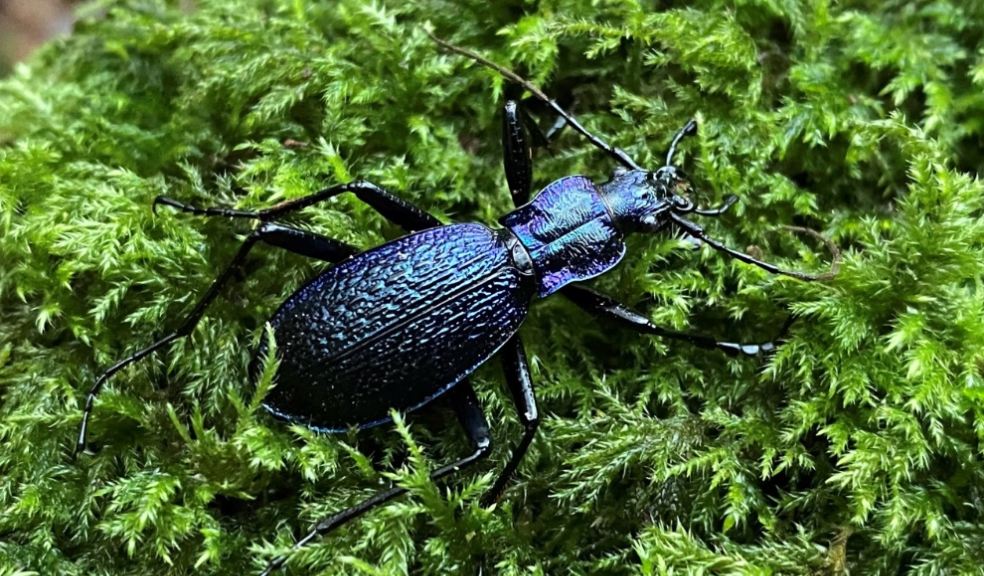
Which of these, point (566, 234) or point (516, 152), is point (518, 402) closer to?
point (566, 234)

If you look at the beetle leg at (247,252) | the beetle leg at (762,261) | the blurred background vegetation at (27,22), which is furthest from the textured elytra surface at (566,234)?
the blurred background vegetation at (27,22)

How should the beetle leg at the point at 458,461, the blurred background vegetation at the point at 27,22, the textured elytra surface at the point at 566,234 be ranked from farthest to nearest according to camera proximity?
1. the blurred background vegetation at the point at 27,22
2. the textured elytra surface at the point at 566,234
3. the beetle leg at the point at 458,461

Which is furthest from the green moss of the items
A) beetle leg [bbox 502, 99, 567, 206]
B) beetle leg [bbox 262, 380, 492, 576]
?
beetle leg [bbox 502, 99, 567, 206]

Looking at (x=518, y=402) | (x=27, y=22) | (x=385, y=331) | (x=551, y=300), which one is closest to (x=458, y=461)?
(x=518, y=402)

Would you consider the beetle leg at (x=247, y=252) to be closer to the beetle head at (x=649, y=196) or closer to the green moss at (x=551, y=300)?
the green moss at (x=551, y=300)

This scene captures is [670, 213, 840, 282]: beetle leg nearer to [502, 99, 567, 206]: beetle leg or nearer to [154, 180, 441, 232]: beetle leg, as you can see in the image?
[502, 99, 567, 206]: beetle leg

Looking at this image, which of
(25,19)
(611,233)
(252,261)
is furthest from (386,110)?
(25,19)
